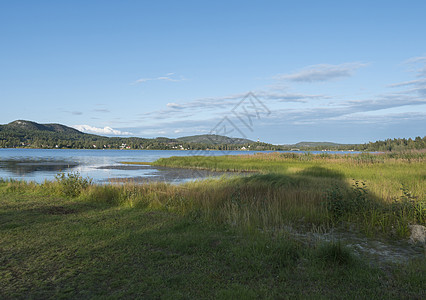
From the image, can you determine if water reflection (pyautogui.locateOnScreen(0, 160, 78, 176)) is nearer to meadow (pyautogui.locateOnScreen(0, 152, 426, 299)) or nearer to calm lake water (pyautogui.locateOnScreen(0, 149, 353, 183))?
calm lake water (pyautogui.locateOnScreen(0, 149, 353, 183))

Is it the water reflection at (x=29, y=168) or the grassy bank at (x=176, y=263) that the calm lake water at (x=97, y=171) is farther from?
the grassy bank at (x=176, y=263)

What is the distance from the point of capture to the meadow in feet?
13.2

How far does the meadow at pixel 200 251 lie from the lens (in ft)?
13.2

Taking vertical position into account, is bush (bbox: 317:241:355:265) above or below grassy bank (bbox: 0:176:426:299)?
Result: above

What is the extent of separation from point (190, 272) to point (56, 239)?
11.7 ft

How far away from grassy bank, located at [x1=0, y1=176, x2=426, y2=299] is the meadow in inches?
0.7

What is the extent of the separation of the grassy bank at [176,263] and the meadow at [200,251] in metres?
0.02

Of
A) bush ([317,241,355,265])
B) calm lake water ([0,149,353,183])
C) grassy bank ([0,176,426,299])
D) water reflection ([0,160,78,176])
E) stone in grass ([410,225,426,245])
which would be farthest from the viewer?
water reflection ([0,160,78,176])

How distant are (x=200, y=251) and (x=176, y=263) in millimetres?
743

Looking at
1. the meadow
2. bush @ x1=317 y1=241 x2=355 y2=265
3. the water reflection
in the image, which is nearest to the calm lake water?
the water reflection

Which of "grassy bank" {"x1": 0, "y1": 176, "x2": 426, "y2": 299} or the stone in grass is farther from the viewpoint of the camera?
the stone in grass

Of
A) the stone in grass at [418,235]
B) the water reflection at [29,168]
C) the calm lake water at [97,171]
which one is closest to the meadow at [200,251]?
the stone in grass at [418,235]

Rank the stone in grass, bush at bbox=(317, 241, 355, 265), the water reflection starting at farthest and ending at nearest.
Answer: the water reflection → the stone in grass → bush at bbox=(317, 241, 355, 265)

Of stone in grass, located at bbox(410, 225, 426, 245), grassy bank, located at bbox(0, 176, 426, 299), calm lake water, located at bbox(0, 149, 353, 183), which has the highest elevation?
stone in grass, located at bbox(410, 225, 426, 245)
